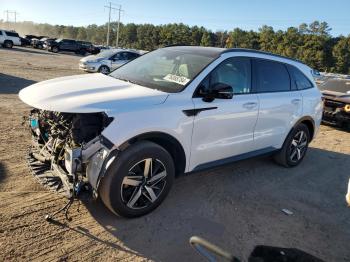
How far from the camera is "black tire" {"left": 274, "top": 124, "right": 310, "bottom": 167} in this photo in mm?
6184

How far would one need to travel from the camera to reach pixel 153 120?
382 cm

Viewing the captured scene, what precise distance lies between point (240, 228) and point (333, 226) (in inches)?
50.6

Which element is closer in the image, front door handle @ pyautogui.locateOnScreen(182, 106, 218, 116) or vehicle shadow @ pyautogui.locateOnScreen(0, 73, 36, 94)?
front door handle @ pyautogui.locateOnScreen(182, 106, 218, 116)

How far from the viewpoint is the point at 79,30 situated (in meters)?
153

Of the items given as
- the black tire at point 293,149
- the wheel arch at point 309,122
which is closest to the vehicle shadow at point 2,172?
the black tire at point 293,149

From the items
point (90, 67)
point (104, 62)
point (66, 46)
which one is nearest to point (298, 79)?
point (104, 62)

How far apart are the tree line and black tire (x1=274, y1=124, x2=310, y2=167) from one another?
3509 centimetres

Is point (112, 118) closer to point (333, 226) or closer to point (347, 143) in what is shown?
point (333, 226)

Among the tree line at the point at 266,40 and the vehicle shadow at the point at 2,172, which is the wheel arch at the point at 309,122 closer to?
the vehicle shadow at the point at 2,172

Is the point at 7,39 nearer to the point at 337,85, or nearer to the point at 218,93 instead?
the point at 337,85

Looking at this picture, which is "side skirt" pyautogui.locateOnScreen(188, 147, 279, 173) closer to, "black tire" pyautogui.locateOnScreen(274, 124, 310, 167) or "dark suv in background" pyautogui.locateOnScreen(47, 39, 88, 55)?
"black tire" pyautogui.locateOnScreen(274, 124, 310, 167)

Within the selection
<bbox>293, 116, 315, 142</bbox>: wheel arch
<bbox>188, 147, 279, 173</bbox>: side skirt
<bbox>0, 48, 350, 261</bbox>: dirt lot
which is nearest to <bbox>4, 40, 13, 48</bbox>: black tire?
<bbox>0, 48, 350, 261</bbox>: dirt lot

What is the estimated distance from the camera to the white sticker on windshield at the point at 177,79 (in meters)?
4.36

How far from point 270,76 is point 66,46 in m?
43.2
